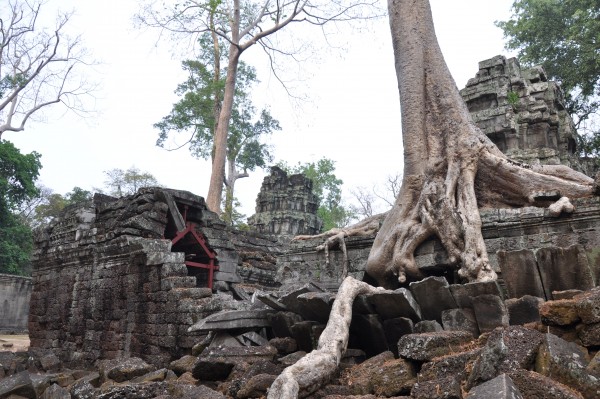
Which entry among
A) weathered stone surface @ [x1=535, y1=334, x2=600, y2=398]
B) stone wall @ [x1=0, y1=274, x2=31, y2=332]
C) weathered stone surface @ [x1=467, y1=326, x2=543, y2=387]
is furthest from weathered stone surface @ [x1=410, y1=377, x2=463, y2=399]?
stone wall @ [x1=0, y1=274, x2=31, y2=332]

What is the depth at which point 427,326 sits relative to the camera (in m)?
3.62

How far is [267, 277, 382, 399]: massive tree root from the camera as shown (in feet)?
9.62

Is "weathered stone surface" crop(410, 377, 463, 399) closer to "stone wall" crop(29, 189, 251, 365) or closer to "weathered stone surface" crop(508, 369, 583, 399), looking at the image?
"weathered stone surface" crop(508, 369, 583, 399)

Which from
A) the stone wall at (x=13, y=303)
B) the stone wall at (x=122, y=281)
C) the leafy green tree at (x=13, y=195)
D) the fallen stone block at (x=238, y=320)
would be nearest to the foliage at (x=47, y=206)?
the leafy green tree at (x=13, y=195)

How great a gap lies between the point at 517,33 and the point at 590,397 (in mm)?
19173

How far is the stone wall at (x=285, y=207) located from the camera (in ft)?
70.7

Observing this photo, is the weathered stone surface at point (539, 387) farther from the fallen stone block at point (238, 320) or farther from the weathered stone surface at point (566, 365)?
the fallen stone block at point (238, 320)

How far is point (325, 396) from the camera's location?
304 cm

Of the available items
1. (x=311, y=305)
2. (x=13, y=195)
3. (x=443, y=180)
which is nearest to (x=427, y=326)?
(x=311, y=305)

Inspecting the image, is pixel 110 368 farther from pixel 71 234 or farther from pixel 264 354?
pixel 71 234

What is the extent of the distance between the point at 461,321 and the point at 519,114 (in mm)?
6544

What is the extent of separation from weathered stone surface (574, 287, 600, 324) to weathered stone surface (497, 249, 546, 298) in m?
1.06

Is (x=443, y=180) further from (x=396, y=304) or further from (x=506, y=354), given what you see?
(x=506, y=354)

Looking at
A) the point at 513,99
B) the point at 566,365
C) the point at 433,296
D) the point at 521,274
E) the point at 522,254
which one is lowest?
the point at 566,365
